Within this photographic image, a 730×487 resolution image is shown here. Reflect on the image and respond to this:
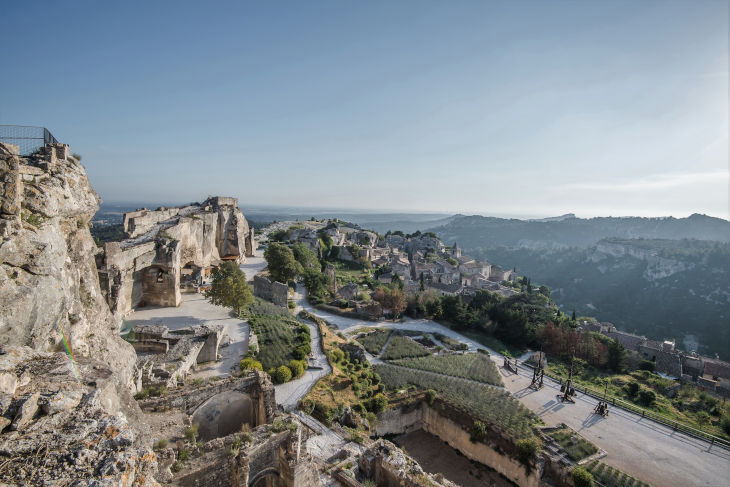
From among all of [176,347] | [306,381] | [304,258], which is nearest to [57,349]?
[176,347]

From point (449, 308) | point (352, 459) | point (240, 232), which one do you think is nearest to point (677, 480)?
point (352, 459)

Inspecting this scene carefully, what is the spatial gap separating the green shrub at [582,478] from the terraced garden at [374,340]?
44.0ft

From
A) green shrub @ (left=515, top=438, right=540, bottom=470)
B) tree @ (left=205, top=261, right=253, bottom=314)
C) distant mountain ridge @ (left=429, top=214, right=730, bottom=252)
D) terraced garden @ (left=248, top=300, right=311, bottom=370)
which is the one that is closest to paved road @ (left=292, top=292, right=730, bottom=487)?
green shrub @ (left=515, top=438, right=540, bottom=470)

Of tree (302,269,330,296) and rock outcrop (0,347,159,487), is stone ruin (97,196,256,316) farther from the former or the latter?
rock outcrop (0,347,159,487)

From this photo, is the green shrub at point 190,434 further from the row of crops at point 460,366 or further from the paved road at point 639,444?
the paved road at point 639,444

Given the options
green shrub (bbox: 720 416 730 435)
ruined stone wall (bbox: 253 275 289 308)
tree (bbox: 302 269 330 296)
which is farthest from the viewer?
tree (bbox: 302 269 330 296)

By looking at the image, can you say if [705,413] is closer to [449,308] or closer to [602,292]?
[449,308]

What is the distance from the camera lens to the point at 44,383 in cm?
516

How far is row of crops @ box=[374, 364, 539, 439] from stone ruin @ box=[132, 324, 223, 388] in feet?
31.9

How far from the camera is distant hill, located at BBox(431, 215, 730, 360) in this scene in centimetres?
6134

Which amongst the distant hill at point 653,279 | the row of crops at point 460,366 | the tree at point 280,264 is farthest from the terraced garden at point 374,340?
the distant hill at point 653,279

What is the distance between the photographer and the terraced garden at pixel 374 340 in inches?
998

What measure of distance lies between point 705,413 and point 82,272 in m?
33.8

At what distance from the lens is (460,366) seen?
23.6 meters
